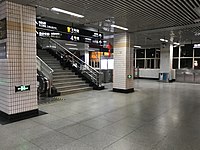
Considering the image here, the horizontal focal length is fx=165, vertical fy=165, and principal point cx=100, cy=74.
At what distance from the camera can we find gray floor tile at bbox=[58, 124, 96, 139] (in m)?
3.24

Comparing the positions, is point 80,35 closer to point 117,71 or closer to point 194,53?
point 117,71

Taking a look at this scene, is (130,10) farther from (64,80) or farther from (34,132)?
(64,80)

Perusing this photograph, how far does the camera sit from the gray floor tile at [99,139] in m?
2.88

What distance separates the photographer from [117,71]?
8422 mm

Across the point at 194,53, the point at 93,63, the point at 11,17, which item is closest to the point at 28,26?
the point at 11,17

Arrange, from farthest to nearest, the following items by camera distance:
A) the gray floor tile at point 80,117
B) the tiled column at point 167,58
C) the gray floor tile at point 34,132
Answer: the tiled column at point 167,58 < the gray floor tile at point 80,117 < the gray floor tile at point 34,132

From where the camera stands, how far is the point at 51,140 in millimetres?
3018

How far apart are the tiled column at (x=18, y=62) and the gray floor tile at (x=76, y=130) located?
143cm

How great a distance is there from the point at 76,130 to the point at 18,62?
2.26 meters

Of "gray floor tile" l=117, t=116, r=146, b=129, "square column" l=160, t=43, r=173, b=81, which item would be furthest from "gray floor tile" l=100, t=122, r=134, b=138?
"square column" l=160, t=43, r=173, b=81

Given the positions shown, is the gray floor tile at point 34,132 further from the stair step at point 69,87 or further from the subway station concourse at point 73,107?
the stair step at point 69,87

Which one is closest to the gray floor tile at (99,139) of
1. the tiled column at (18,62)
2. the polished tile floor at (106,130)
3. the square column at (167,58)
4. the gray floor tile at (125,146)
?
the polished tile floor at (106,130)

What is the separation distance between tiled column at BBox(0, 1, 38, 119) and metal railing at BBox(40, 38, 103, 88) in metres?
5.02

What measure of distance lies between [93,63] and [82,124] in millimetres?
16080
